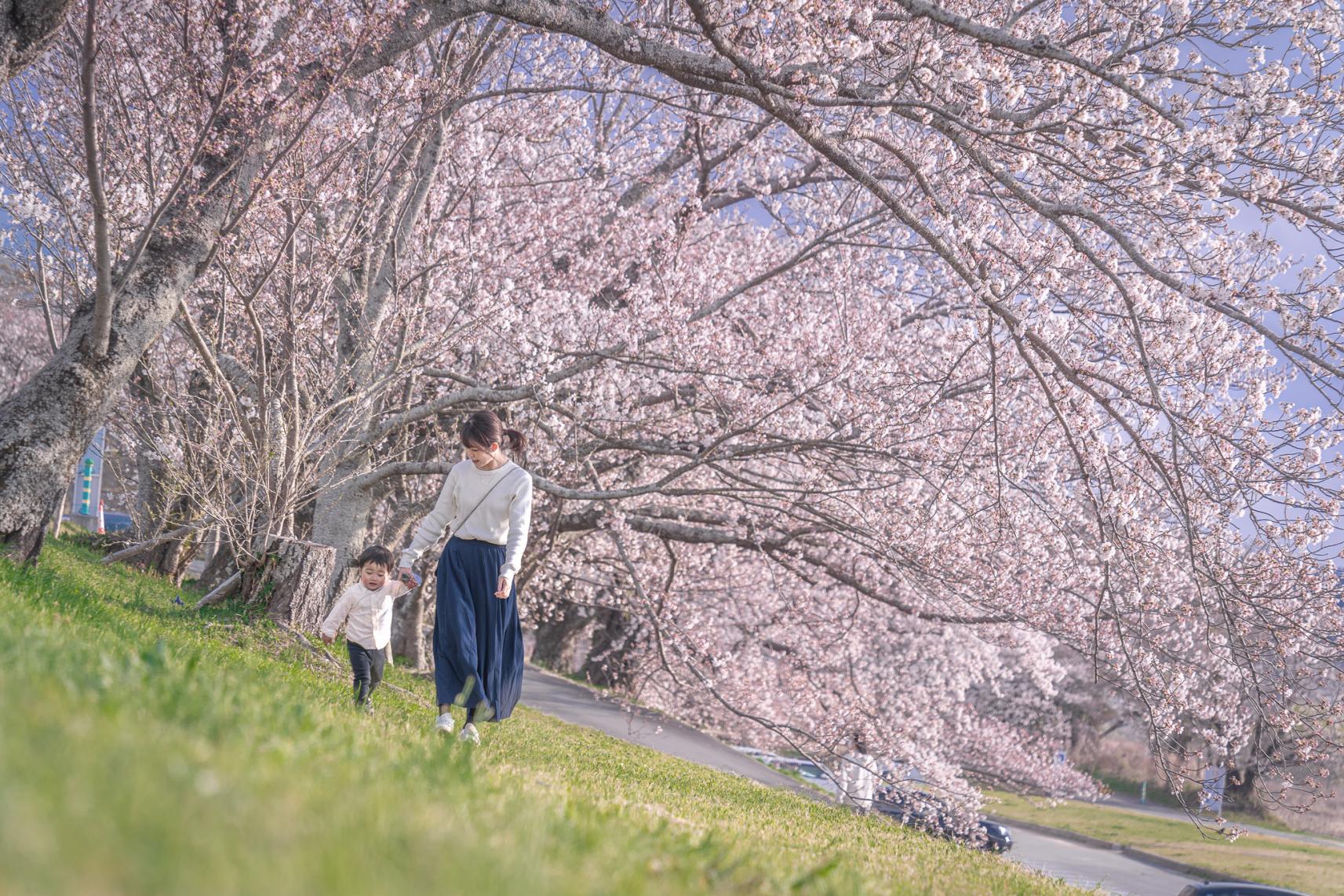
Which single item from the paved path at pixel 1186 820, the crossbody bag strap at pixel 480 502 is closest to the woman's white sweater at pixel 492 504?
the crossbody bag strap at pixel 480 502

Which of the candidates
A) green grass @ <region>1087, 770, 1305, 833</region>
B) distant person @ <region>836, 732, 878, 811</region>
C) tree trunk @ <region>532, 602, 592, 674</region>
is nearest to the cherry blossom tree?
distant person @ <region>836, 732, 878, 811</region>

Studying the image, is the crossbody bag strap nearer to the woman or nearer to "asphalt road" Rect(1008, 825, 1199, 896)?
the woman

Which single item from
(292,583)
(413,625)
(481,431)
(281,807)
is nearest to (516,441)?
(481,431)

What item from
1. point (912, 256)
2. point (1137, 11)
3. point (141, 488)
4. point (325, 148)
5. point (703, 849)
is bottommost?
point (703, 849)

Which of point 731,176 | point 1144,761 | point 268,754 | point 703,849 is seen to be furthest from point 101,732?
point 1144,761

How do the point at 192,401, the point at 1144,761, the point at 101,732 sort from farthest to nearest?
1. the point at 1144,761
2. the point at 192,401
3. the point at 101,732

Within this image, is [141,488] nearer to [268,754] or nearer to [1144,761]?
[268,754]

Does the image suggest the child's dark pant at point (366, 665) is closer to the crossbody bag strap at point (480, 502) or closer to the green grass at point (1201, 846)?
the crossbody bag strap at point (480, 502)

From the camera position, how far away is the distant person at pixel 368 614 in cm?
774

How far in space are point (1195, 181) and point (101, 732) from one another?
27.0 feet

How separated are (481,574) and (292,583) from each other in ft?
15.9

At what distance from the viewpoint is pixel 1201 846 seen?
2608cm

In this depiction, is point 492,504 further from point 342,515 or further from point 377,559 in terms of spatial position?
point 342,515

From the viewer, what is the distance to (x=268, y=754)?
280 centimetres
